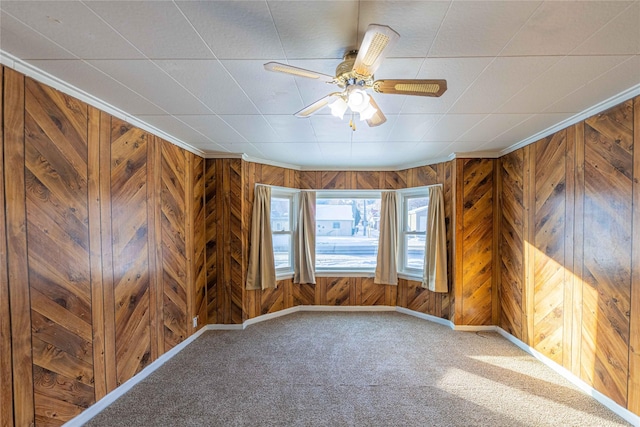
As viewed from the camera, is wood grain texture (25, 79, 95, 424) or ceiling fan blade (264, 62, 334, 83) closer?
ceiling fan blade (264, 62, 334, 83)

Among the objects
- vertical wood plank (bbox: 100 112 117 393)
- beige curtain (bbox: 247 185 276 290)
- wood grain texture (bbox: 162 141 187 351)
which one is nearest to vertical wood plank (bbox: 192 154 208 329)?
wood grain texture (bbox: 162 141 187 351)

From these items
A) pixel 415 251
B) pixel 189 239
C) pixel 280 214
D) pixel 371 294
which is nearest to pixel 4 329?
pixel 189 239

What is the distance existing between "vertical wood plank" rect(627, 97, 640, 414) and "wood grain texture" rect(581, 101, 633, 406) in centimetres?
3

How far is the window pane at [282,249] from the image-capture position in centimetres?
429

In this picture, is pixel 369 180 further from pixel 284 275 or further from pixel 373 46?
pixel 373 46

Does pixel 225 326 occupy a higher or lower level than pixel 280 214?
lower

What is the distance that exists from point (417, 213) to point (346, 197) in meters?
1.20

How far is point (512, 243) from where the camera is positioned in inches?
130

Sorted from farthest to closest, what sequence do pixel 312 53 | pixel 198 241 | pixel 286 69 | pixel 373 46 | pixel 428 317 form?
pixel 428 317, pixel 198 241, pixel 312 53, pixel 286 69, pixel 373 46

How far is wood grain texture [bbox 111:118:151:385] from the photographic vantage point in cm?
226

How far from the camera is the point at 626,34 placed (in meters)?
1.29

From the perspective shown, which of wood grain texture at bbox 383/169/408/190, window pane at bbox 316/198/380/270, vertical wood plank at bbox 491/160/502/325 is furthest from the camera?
window pane at bbox 316/198/380/270

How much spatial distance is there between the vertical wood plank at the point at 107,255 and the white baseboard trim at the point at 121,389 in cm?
7

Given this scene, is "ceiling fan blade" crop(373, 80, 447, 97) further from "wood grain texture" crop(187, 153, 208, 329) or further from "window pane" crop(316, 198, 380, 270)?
"window pane" crop(316, 198, 380, 270)
